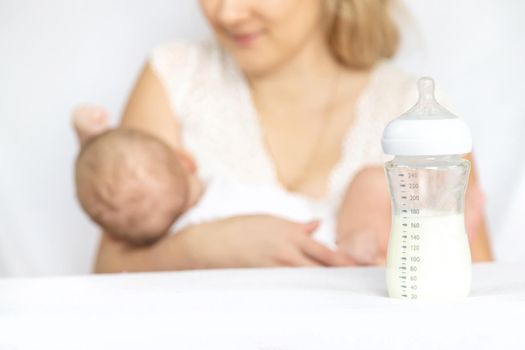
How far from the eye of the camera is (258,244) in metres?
1.68

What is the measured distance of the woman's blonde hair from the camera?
210cm

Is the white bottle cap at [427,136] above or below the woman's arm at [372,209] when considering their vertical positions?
above

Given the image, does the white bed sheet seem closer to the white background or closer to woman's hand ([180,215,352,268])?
woman's hand ([180,215,352,268])

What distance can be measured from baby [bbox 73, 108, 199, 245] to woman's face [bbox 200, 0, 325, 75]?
248 mm

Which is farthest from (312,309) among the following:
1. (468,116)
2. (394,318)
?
(468,116)

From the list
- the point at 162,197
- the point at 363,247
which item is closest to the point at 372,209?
the point at 363,247

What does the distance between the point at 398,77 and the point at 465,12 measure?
1.24 ft

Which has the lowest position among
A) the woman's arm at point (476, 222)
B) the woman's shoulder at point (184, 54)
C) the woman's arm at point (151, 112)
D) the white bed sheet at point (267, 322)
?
the woman's arm at point (476, 222)

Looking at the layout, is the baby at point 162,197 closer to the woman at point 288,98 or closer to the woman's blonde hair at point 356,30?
the woman at point 288,98

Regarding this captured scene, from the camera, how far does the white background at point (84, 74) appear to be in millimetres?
2367

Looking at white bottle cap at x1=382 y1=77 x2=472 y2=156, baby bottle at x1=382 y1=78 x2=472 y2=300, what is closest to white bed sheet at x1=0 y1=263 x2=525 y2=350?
baby bottle at x1=382 y1=78 x2=472 y2=300

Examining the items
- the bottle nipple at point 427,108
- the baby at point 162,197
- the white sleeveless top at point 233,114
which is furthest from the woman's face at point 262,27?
the bottle nipple at point 427,108

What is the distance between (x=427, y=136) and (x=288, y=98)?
1.15 metres

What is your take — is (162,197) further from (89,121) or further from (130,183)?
(89,121)
